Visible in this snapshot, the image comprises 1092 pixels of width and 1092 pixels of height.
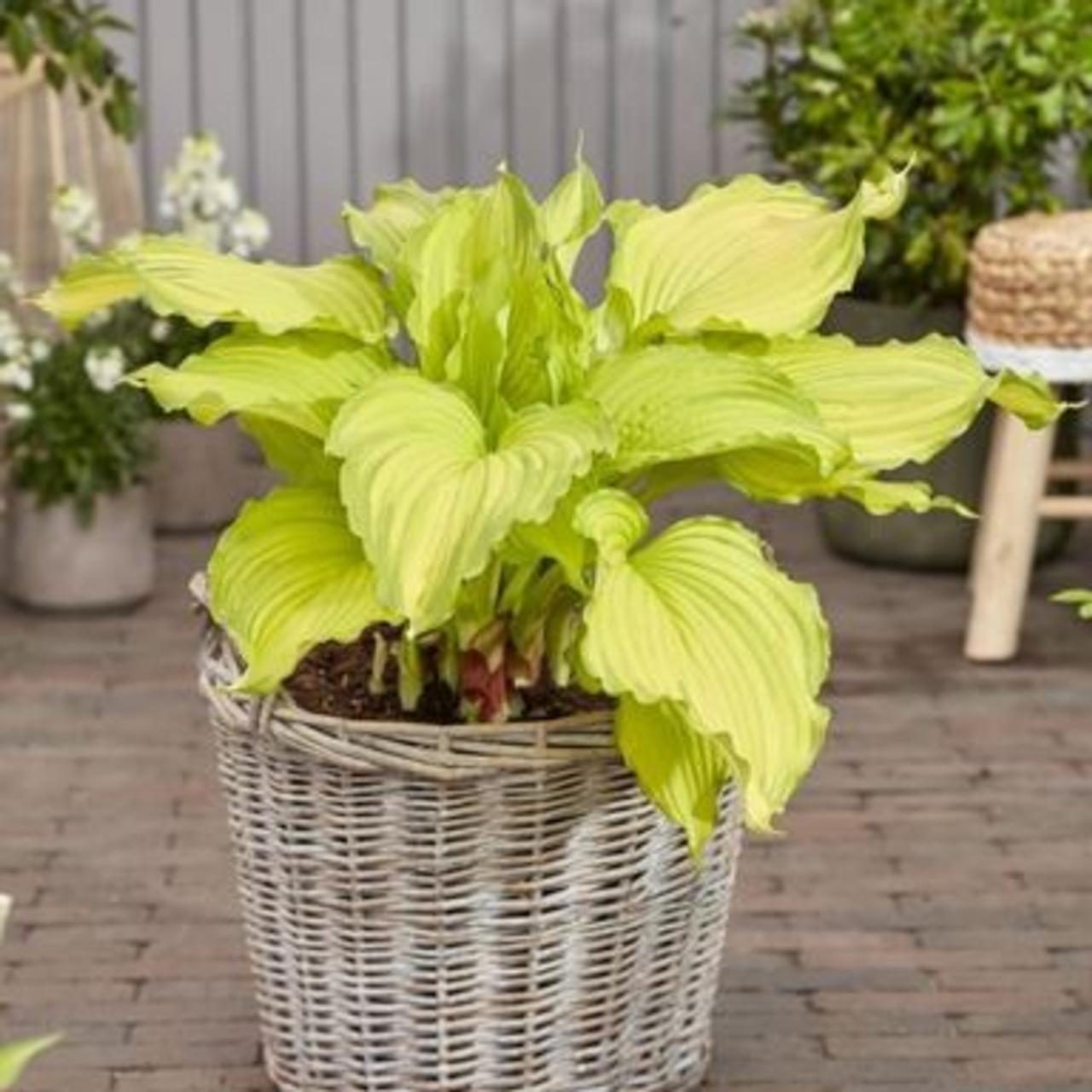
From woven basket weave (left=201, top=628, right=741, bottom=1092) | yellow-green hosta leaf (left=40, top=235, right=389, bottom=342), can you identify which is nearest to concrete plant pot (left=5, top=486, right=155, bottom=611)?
yellow-green hosta leaf (left=40, top=235, right=389, bottom=342)

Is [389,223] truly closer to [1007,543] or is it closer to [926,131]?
[1007,543]

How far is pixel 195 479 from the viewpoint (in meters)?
5.20

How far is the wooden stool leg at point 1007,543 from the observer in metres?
4.52

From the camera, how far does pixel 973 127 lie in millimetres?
4570

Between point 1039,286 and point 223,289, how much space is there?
5.86 ft

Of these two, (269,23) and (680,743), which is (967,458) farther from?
(680,743)

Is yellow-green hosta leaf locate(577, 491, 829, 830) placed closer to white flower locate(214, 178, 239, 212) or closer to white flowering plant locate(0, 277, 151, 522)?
white flowering plant locate(0, 277, 151, 522)

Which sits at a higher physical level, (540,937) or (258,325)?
(258,325)

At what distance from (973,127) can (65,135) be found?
152cm

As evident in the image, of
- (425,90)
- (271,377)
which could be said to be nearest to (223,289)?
(271,377)

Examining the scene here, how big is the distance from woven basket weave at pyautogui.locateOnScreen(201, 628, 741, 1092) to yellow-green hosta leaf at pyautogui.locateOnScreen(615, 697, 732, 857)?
0.18ft

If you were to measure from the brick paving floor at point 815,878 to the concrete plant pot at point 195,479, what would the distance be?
399 mm

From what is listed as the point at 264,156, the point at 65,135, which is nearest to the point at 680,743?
the point at 65,135

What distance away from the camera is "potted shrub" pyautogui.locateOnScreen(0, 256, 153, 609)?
15.2 feet
